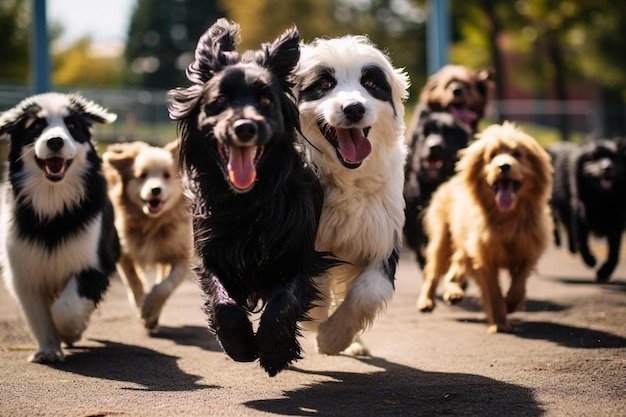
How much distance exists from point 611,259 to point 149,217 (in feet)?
16.3

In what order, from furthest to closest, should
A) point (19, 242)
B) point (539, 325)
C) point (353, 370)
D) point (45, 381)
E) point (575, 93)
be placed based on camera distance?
point (575, 93), point (539, 325), point (19, 242), point (353, 370), point (45, 381)

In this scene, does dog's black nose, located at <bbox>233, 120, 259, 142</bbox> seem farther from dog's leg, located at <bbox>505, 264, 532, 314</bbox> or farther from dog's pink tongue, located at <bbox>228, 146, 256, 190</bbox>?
dog's leg, located at <bbox>505, 264, 532, 314</bbox>

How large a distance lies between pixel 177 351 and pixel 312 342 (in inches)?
39.0

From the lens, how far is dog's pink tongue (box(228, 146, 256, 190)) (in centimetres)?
461

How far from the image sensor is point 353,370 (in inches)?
222

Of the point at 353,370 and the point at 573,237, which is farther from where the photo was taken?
the point at 573,237

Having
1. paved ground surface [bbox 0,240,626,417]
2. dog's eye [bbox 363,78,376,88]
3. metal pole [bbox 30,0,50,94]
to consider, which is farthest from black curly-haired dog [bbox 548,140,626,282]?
metal pole [bbox 30,0,50,94]

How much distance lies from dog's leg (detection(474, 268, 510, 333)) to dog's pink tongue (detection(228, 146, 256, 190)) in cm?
302

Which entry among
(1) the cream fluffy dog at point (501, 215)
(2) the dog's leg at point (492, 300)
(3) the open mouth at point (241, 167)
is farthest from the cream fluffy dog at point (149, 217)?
(3) the open mouth at point (241, 167)

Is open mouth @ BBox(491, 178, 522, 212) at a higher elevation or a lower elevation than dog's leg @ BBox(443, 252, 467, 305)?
higher

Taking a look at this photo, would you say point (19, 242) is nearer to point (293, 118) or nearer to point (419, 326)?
point (293, 118)

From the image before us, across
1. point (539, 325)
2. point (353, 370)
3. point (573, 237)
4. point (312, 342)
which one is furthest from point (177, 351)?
point (573, 237)

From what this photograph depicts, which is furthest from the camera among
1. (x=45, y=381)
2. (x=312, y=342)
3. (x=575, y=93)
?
(x=575, y=93)

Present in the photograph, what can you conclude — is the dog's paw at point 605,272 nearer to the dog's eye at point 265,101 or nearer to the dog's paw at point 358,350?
the dog's paw at point 358,350
